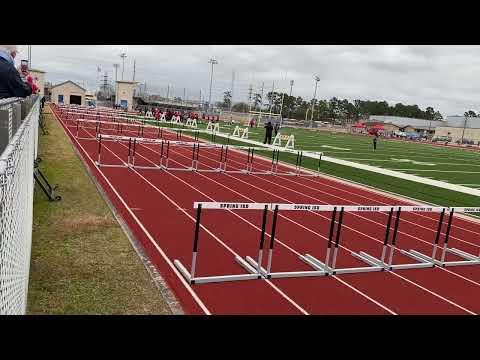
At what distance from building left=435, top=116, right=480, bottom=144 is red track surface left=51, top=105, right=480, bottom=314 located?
306 feet

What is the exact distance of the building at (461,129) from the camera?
326ft

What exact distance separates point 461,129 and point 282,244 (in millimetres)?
107282

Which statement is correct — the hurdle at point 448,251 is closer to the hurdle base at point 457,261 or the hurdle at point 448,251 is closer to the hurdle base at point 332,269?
the hurdle base at point 457,261

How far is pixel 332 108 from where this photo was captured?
447ft

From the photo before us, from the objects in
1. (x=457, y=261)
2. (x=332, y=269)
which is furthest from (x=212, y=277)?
(x=457, y=261)

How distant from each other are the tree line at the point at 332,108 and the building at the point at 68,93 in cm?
4870

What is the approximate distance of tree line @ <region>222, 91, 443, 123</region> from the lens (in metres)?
127

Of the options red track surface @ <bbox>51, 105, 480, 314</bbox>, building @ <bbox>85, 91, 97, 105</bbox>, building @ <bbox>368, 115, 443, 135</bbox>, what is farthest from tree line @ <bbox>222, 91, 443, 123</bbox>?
red track surface @ <bbox>51, 105, 480, 314</bbox>

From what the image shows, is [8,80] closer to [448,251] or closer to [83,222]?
[83,222]

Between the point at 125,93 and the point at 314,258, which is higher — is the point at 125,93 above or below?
above
